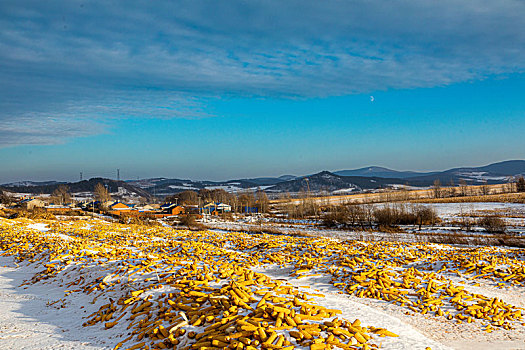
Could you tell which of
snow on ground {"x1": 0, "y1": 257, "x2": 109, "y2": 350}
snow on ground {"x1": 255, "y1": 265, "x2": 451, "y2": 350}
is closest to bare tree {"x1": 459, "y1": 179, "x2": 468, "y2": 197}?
snow on ground {"x1": 255, "y1": 265, "x2": 451, "y2": 350}

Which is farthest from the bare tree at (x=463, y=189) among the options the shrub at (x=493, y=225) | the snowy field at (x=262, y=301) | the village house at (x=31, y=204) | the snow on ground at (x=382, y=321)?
the village house at (x=31, y=204)

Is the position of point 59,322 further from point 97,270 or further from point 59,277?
point 59,277

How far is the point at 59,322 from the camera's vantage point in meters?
7.29

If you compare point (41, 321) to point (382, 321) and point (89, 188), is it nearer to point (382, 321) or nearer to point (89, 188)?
point (382, 321)

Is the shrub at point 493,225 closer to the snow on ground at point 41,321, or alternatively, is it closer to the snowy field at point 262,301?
the snowy field at point 262,301

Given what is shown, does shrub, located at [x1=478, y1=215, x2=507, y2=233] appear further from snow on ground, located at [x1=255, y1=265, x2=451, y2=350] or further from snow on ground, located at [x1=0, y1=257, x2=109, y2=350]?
snow on ground, located at [x1=0, y1=257, x2=109, y2=350]

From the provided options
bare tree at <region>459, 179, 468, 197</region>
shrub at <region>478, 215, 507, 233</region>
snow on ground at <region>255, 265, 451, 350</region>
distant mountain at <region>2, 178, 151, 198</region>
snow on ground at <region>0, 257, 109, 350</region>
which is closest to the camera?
snow on ground at <region>255, 265, 451, 350</region>

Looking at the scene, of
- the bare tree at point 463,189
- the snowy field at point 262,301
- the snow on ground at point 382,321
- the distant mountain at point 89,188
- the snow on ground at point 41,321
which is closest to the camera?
the snow on ground at point 382,321

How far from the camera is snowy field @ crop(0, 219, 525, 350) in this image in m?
5.64

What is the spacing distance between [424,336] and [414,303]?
1.79 meters

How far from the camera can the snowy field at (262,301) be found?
5641 millimetres

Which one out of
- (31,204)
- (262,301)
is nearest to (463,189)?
(262,301)

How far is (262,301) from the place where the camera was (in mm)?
6398

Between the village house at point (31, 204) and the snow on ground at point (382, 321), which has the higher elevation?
the snow on ground at point (382, 321)
